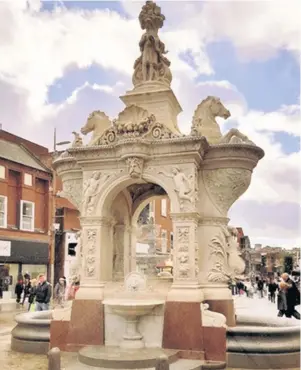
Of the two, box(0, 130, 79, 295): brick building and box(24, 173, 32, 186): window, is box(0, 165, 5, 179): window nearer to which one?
box(0, 130, 79, 295): brick building

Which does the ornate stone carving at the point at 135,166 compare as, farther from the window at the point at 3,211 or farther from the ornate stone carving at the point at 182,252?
the window at the point at 3,211

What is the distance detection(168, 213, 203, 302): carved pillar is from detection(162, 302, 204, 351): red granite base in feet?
0.52

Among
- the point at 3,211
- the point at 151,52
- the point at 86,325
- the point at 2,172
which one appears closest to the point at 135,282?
the point at 86,325

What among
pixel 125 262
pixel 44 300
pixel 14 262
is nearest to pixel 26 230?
pixel 14 262

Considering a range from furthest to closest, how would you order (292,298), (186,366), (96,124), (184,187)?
1. (292,298)
2. (96,124)
3. (184,187)
4. (186,366)

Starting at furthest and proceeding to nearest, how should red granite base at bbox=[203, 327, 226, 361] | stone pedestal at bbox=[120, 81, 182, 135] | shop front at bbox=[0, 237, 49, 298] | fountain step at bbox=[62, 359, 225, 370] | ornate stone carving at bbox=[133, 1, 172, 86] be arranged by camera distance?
1. shop front at bbox=[0, 237, 49, 298]
2. ornate stone carving at bbox=[133, 1, 172, 86]
3. stone pedestal at bbox=[120, 81, 182, 135]
4. red granite base at bbox=[203, 327, 226, 361]
5. fountain step at bbox=[62, 359, 225, 370]

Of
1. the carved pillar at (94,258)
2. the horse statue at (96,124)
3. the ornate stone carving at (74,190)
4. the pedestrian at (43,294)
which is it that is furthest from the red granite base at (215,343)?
the pedestrian at (43,294)

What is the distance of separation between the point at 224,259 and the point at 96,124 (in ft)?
12.9

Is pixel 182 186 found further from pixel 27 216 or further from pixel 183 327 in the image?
pixel 27 216

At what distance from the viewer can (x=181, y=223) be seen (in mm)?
9609

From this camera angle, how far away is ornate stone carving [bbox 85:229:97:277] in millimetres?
10070

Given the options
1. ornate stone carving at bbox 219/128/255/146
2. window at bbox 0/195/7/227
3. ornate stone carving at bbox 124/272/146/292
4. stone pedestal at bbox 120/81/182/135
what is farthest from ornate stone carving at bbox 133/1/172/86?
window at bbox 0/195/7/227

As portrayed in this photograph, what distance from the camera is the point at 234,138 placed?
10070 mm

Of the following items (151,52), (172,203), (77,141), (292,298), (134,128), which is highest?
(151,52)
